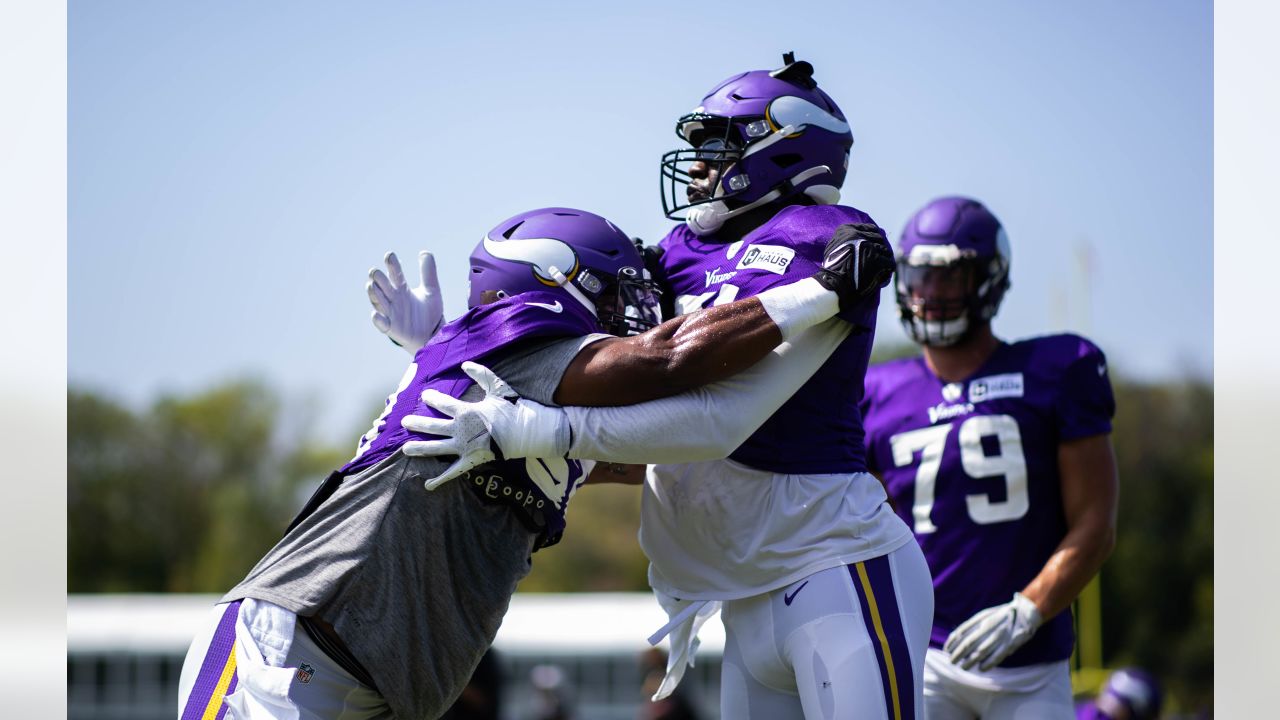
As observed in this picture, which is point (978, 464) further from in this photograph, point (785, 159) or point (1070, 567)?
point (785, 159)

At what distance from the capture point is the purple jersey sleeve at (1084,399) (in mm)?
5082

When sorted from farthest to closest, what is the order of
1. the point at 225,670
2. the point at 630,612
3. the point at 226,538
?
1. the point at 226,538
2. the point at 630,612
3. the point at 225,670

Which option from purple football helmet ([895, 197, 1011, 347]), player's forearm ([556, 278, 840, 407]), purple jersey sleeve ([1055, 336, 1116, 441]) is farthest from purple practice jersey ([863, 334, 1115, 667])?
player's forearm ([556, 278, 840, 407])

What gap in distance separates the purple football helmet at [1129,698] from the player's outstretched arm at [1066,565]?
8.92 ft

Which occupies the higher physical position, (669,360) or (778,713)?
(669,360)

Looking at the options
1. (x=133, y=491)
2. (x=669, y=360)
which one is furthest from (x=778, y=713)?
(x=133, y=491)

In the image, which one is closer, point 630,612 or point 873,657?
point 873,657

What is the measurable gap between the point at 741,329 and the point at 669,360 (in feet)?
0.70

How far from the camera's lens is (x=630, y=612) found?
71.5 feet

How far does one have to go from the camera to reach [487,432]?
11.4 ft

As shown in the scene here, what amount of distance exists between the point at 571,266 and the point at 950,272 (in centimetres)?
217

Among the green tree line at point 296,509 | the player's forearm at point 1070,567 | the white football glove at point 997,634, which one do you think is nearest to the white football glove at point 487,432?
the white football glove at point 997,634

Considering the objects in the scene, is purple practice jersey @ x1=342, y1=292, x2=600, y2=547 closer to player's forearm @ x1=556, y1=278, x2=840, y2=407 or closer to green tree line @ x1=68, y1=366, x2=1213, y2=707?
player's forearm @ x1=556, y1=278, x2=840, y2=407

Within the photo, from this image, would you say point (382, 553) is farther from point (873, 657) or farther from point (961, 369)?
point (961, 369)
